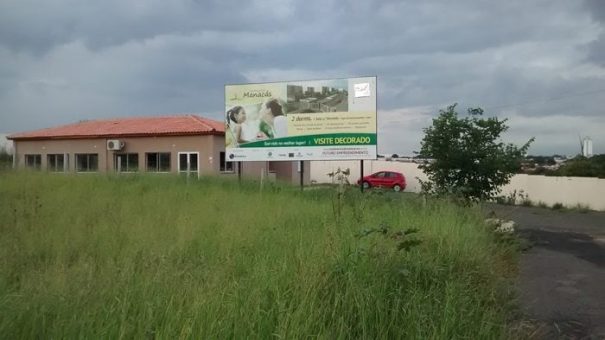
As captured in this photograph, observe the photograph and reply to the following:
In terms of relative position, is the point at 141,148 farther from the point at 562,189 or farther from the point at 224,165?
the point at 562,189

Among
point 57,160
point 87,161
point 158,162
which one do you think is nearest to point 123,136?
point 158,162

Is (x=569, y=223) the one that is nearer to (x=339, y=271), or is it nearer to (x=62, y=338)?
(x=339, y=271)

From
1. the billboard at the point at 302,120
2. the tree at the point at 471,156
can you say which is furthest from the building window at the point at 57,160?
the tree at the point at 471,156

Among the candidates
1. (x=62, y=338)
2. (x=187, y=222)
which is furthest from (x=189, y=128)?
(x=62, y=338)

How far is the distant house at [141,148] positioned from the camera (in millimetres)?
30547

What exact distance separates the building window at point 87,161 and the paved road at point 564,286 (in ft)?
93.5

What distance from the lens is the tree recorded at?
14.0m

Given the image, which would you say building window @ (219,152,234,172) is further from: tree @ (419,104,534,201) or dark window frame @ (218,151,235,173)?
tree @ (419,104,534,201)

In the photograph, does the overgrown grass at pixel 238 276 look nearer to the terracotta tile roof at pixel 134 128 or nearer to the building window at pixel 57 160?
the terracotta tile roof at pixel 134 128

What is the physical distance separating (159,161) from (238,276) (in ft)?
93.8

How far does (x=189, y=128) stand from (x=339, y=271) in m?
27.8

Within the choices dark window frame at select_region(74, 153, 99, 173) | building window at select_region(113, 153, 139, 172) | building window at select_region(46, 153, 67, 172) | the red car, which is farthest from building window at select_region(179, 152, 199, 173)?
the red car

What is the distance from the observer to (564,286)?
7699mm

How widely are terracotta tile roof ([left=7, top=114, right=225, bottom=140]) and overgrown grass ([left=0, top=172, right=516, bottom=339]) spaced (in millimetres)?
22706
